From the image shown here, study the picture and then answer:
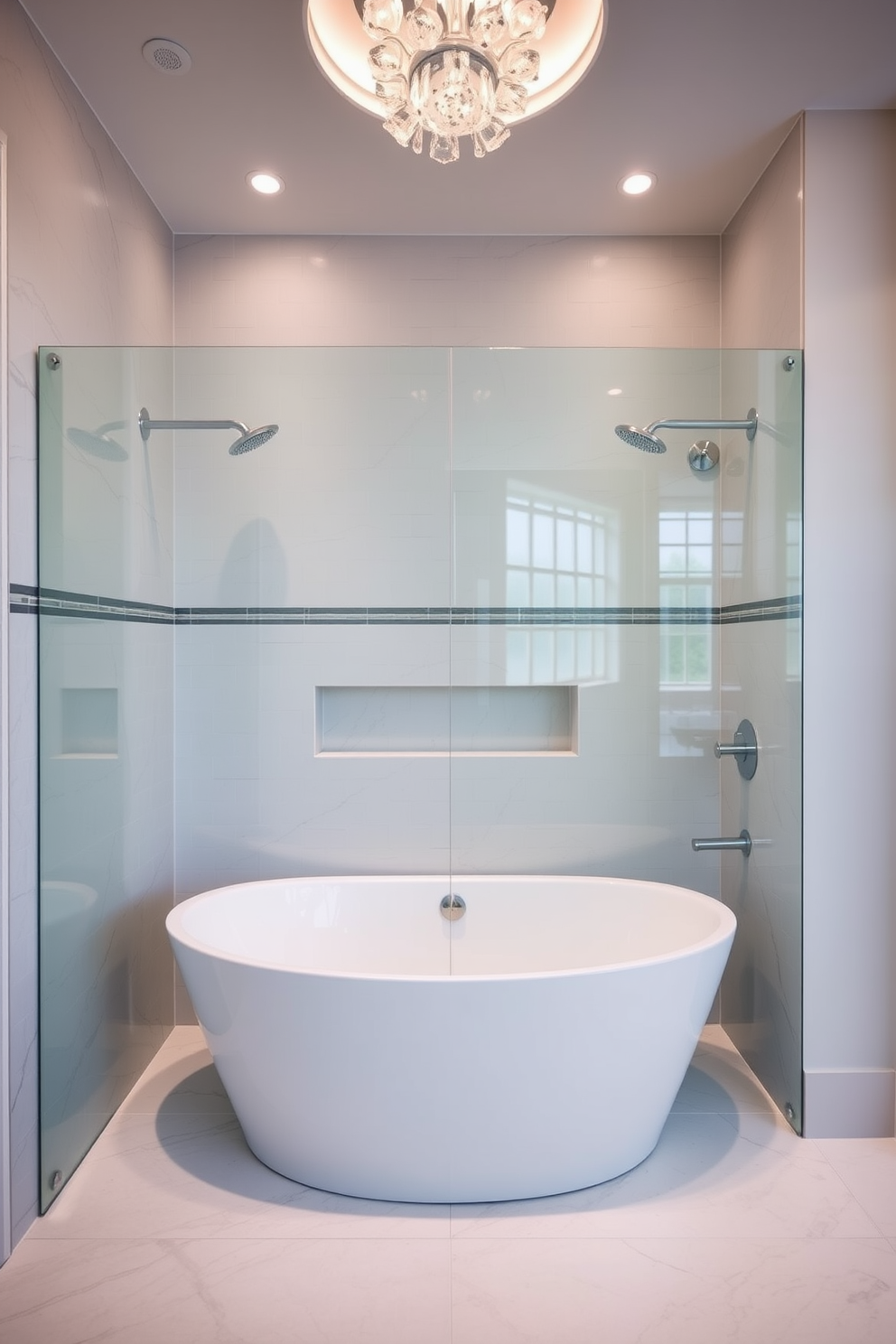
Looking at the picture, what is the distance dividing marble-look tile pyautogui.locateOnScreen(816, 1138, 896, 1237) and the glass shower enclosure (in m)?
0.19

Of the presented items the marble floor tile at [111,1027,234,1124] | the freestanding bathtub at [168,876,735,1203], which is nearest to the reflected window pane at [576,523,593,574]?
the freestanding bathtub at [168,876,735,1203]

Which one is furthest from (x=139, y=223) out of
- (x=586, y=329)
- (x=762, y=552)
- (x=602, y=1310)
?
(x=602, y=1310)

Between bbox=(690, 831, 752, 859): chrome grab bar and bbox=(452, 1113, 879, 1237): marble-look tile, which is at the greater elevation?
bbox=(690, 831, 752, 859): chrome grab bar

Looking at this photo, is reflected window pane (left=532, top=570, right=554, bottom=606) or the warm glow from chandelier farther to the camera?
reflected window pane (left=532, top=570, right=554, bottom=606)

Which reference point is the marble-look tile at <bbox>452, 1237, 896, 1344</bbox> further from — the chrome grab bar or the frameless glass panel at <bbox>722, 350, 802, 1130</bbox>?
the chrome grab bar

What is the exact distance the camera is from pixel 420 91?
1.74 metres

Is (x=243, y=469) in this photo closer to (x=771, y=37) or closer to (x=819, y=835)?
(x=771, y=37)

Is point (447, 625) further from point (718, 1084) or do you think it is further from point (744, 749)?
point (718, 1084)

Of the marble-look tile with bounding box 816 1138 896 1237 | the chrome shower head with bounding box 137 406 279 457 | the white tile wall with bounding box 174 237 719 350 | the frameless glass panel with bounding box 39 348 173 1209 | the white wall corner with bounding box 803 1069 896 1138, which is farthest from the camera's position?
the white tile wall with bounding box 174 237 719 350

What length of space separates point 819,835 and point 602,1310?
130 centimetres

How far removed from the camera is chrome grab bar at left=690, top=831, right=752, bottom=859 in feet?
8.14

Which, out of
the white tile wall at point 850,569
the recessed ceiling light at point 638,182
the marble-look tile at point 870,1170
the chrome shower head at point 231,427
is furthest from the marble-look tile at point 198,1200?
the recessed ceiling light at point 638,182

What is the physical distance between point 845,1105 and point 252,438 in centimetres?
253

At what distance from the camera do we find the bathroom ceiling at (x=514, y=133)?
2.03 metres
